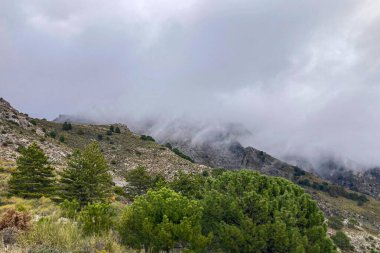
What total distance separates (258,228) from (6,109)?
79.6m

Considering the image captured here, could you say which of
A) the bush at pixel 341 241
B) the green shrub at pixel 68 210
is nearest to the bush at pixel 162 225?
the green shrub at pixel 68 210

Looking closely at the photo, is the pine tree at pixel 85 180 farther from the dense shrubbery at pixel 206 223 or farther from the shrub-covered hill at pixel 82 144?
the shrub-covered hill at pixel 82 144

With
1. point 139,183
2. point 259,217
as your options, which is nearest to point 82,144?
point 139,183

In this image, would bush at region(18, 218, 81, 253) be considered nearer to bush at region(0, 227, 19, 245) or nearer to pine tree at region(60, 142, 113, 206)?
bush at region(0, 227, 19, 245)

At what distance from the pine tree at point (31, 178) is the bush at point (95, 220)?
2054 cm

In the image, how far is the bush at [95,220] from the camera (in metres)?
14.3

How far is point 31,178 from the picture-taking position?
34.4 metres

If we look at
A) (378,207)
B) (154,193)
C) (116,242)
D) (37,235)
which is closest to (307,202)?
(154,193)

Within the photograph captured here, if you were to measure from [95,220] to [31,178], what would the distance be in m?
22.5

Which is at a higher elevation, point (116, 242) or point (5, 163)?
point (5, 163)

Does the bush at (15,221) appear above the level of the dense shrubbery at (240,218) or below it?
below

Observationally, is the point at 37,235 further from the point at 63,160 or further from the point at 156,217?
the point at 63,160

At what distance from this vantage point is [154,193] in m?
15.7

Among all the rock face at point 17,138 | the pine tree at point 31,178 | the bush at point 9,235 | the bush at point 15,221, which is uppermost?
the rock face at point 17,138
